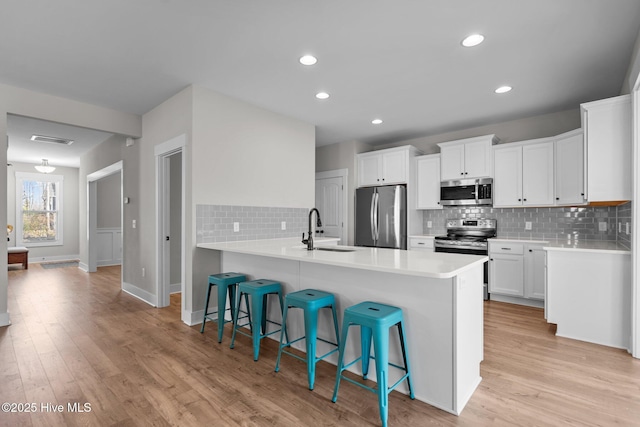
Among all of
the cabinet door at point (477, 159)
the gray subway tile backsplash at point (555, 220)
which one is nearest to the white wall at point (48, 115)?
the cabinet door at point (477, 159)

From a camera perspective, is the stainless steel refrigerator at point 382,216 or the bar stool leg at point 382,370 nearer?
the bar stool leg at point 382,370

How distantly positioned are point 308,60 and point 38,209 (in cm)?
891

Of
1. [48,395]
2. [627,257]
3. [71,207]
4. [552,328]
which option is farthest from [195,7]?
[71,207]

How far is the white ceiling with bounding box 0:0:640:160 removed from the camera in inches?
87.7

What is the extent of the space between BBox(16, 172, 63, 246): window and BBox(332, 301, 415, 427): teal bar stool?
31.2ft

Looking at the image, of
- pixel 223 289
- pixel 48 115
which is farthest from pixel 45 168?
pixel 223 289

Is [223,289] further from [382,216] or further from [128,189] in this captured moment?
[382,216]

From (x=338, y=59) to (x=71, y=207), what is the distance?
29.4 feet

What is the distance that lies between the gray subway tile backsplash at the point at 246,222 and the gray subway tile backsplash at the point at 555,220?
8.62 ft

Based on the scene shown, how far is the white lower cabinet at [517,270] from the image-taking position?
4.07 metres

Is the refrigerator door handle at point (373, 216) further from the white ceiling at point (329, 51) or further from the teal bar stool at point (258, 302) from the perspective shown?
the teal bar stool at point (258, 302)

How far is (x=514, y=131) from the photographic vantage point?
4719 mm

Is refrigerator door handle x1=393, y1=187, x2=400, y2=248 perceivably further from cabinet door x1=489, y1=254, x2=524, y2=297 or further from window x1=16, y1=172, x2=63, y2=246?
window x1=16, y1=172, x2=63, y2=246

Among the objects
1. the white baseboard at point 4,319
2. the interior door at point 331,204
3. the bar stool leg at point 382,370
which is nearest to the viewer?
the bar stool leg at point 382,370
